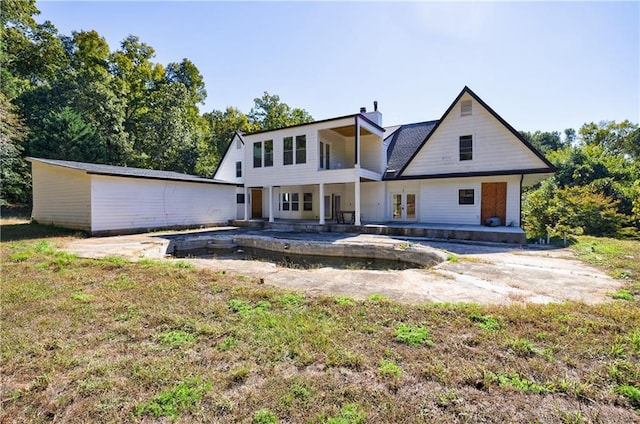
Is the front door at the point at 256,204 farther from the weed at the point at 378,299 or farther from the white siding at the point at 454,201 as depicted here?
the weed at the point at 378,299

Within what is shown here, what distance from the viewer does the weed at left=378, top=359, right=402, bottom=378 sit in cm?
250

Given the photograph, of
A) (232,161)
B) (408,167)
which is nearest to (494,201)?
(408,167)

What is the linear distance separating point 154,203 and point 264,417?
49.6ft

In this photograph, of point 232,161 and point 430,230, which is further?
point 232,161

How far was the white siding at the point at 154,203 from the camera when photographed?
508 inches

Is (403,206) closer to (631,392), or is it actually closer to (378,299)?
(378,299)

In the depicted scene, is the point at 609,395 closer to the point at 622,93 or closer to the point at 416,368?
the point at 416,368

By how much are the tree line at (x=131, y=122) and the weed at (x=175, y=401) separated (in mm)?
13435

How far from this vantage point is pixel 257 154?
58.0ft

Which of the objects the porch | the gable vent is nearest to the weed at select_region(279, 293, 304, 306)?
the porch

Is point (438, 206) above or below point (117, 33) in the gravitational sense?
below

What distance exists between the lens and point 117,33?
30.7 m

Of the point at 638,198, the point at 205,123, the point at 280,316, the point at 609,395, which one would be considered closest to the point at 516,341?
the point at 609,395

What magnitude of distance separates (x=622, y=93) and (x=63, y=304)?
88.0 feet
